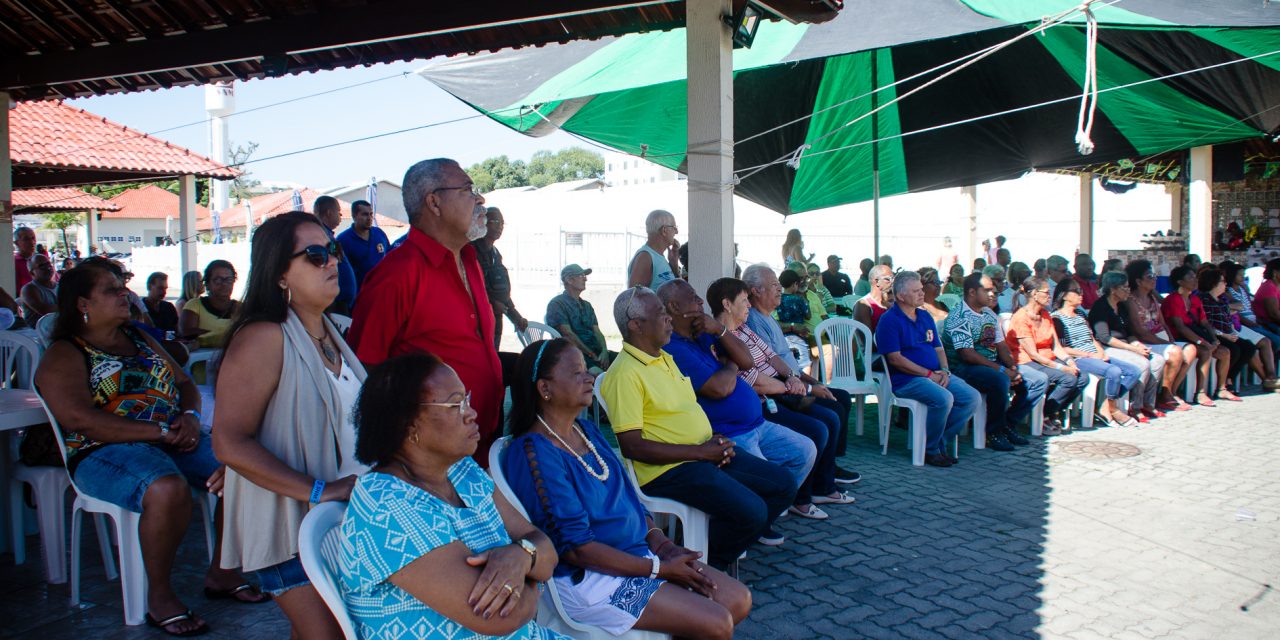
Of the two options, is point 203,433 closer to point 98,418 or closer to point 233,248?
point 98,418

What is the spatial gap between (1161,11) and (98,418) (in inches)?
309

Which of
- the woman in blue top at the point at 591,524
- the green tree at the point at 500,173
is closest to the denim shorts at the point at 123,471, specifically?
the woman in blue top at the point at 591,524

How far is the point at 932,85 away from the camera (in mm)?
9539

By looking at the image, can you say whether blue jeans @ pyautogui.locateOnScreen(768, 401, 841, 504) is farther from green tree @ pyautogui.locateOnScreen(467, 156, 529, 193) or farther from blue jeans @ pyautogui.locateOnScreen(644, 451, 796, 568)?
green tree @ pyautogui.locateOnScreen(467, 156, 529, 193)

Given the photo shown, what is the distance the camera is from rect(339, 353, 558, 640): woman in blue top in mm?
1928

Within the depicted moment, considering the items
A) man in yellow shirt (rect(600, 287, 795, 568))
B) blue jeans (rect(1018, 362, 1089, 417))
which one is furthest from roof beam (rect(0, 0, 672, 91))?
blue jeans (rect(1018, 362, 1089, 417))

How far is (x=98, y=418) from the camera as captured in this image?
3334 mm

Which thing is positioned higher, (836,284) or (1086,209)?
(1086,209)

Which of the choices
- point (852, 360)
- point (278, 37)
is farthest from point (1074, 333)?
point (278, 37)

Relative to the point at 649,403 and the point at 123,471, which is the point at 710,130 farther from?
the point at 123,471

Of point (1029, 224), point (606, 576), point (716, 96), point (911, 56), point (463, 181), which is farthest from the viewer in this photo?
point (1029, 224)

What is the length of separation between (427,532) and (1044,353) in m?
6.97

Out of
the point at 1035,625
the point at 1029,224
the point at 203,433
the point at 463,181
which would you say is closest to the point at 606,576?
the point at 463,181

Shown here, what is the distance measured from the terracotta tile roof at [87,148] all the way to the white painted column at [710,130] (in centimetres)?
1073
